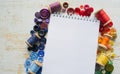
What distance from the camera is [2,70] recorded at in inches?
45.4

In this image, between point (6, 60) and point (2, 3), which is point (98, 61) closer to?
point (6, 60)

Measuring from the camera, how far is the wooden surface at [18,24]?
1.15 metres

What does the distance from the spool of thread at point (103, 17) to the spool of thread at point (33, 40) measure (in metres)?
0.30

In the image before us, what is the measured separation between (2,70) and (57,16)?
0.36 metres

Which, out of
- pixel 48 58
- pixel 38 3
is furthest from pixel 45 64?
→ pixel 38 3

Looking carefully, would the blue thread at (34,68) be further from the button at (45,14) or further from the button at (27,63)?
the button at (45,14)

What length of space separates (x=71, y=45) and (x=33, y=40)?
18 cm

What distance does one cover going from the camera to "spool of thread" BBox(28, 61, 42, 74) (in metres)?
1.10

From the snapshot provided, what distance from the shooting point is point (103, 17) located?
44.3 inches

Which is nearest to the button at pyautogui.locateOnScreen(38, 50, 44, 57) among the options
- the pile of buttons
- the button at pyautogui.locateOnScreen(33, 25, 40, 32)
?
the pile of buttons

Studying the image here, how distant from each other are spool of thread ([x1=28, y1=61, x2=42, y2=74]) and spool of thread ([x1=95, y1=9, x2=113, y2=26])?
13.7 inches

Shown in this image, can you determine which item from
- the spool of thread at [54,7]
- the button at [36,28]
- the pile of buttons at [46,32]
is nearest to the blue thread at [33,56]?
the pile of buttons at [46,32]

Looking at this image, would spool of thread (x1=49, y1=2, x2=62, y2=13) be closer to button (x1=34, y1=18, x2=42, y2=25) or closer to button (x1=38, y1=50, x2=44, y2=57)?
button (x1=34, y1=18, x2=42, y2=25)

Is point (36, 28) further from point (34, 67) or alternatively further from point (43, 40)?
point (34, 67)
